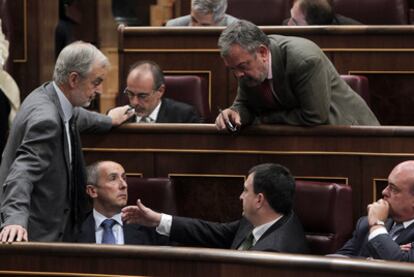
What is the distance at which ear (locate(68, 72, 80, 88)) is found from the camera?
1.42 meters

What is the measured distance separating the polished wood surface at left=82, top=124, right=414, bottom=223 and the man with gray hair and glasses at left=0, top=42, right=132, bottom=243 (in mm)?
181

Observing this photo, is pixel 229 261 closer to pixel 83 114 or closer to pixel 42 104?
pixel 42 104

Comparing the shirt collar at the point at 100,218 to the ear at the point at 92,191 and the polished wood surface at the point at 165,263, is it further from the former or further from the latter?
the polished wood surface at the point at 165,263

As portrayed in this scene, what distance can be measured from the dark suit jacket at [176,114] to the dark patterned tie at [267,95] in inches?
10.7


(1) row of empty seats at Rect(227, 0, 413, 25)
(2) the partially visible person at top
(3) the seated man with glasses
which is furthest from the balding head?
(1) row of empty seats at Rect(227, 0, 413, 25)

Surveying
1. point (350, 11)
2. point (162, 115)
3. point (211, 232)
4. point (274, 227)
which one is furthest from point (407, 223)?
point (350, 11)

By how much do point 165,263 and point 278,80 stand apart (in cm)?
44

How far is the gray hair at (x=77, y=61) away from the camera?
1418 mm

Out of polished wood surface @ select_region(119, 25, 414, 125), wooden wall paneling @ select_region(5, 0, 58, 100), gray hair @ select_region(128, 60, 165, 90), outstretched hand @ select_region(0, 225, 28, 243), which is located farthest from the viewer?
wooden wall paneling @ select_region(5, 0, 58, 100)

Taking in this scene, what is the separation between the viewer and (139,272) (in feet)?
3.97

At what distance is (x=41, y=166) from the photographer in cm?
138

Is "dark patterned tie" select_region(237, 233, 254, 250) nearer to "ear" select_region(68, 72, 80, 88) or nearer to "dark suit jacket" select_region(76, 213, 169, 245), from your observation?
"dark suit jacket" select_region(76, 213, 169, 245)

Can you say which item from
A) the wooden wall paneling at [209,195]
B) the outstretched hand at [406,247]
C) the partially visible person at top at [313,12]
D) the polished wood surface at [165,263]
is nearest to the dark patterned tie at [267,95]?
the wooden wall paneling at [209,195]

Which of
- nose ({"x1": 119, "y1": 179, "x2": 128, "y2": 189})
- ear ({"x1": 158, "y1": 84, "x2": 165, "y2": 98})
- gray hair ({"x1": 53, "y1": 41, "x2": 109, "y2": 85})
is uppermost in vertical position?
gray hair ({"x1": 53, "y1": 41, "x2": 109, "y2": 85})
